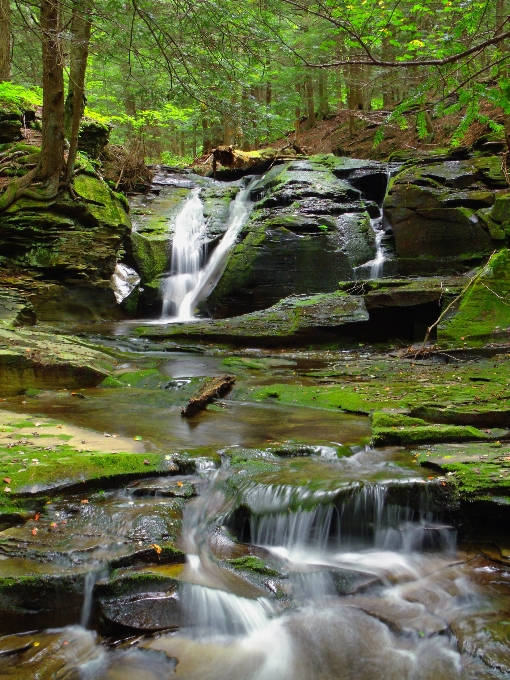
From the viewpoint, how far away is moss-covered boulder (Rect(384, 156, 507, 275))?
12039mm

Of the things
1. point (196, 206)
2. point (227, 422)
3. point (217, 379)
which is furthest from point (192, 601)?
point (196, 206)

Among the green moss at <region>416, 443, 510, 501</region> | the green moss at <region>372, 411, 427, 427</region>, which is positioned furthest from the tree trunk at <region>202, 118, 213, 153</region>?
the green moss at <region>416, 443, 510, 501</region>

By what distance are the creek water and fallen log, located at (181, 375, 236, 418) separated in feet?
4.60

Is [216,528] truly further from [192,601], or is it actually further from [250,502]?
[192,601]

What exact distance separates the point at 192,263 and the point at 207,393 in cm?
826

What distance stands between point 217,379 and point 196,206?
34.7ft

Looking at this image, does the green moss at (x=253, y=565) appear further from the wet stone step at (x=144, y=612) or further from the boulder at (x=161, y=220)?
the boulder at (x=161, y=220)

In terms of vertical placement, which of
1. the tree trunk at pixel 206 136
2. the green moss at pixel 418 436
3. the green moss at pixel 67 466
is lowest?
the green moss at pixel 67 466

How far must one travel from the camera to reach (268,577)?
11.4 ft

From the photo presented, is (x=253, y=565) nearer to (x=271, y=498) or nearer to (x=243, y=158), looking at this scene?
(x=271, y=498)

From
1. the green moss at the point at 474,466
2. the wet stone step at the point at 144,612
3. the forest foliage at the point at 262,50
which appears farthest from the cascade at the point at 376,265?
the wet stone step at the point at 144,612

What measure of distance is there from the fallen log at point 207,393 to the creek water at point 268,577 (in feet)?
4.60

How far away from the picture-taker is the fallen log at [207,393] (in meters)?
6.13

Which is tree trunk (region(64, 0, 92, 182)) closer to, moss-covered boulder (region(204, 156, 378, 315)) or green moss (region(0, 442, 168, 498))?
moss-covered boulder (region(204, 156, 378, 315))
